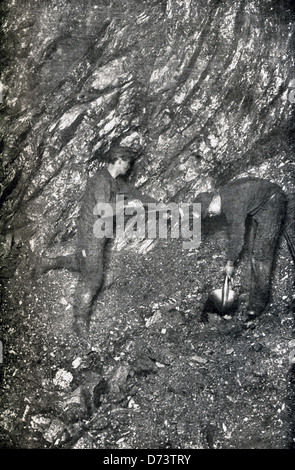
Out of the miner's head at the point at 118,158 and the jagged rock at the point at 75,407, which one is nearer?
the jagged rock at the point at 75,407

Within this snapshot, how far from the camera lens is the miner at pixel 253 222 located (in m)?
2.88

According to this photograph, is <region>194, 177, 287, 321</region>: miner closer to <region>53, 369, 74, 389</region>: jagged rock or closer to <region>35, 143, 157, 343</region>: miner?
<region>35, 143, 157, 343</region>: miner

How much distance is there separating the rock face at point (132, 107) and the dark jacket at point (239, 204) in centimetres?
8

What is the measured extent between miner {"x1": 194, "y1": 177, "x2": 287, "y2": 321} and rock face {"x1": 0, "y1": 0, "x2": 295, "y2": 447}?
0.08 metres

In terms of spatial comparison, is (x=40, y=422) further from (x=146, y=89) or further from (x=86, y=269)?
(x=146, y=89)

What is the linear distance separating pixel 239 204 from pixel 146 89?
0.82m

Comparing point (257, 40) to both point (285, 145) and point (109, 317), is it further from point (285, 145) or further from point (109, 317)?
point (109, 317)

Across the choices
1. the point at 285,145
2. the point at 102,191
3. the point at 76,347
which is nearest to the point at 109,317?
the point at 76,347

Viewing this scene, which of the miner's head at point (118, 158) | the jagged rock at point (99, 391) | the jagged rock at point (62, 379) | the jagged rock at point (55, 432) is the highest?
the miner's head at point (118, 158)

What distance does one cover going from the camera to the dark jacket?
289 centimetres

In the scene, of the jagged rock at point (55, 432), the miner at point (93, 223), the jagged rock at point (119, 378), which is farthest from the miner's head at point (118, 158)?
the jagged rock at point (55, 432)

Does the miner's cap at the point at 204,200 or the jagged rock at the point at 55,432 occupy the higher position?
the miner's cap at the point at 204,200

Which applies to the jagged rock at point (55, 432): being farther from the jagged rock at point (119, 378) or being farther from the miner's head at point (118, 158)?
the miner's head at point (118, 158)

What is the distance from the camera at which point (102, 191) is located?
288 cm
